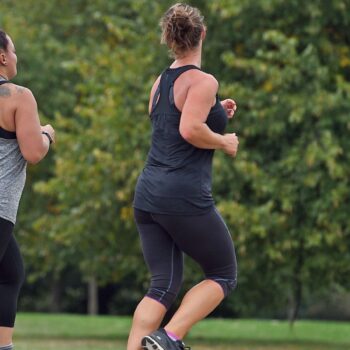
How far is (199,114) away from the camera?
595cm

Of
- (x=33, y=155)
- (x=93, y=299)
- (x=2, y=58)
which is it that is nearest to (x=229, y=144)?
(x=33, y=155)

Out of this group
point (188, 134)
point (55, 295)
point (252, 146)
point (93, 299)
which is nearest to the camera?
point (188, 134)

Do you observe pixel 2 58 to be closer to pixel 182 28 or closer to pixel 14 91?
pixel 14 91

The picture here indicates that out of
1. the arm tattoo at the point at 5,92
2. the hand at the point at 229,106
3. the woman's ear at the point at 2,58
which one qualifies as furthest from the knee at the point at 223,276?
the woman's ear at the point at 2,58

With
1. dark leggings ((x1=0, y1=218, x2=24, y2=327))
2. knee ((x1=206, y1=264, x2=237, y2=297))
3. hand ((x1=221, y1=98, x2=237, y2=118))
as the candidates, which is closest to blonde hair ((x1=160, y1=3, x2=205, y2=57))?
hand ((x1=221, y1=98, x2=237, y2=118))

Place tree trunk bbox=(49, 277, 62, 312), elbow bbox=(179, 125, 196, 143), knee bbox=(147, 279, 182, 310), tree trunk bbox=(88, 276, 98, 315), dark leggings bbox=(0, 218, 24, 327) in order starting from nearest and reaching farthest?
elbow bbox=(179, 125, 196, 143) < knee bbox=(147, 279, 182, 310) < dark leggings bbox=(0, 218, 24, 327) < tree trunk bbox=(88, 276, 98, 315) < tree trunk bbox=(49, 277, 62, 312)

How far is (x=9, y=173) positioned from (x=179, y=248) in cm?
99

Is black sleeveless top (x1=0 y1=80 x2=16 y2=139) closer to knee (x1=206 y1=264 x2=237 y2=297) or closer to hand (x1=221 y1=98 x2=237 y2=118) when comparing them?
hand (x1=221 y1=98 x2=237 y2=118)

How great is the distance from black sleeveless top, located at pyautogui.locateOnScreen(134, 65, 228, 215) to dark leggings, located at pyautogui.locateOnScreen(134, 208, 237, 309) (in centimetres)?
6

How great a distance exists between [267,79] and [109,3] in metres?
5.03

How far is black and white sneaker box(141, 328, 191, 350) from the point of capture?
593 centimetres

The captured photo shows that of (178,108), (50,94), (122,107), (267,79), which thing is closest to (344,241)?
Result: (267,79)

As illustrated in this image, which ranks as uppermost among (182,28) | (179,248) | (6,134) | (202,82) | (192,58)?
(182,28)

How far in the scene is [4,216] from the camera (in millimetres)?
6066
